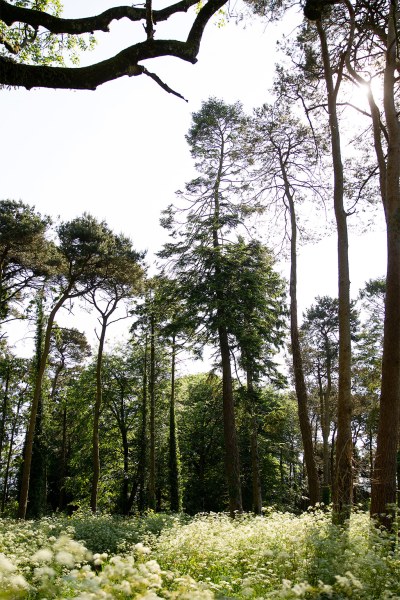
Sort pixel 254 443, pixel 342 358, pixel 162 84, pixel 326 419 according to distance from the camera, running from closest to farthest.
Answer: pixel 162 84 → pixel 342 358 → pixel 254 443 → pixel 326 419

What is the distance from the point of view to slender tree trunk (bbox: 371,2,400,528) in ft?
23.5

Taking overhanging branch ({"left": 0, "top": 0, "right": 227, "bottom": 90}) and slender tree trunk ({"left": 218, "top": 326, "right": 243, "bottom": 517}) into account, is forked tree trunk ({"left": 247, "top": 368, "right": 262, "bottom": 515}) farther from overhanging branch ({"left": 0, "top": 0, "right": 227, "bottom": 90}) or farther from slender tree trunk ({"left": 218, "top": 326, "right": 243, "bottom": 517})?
overhanging branch ({"left": 0, "top": 0, "right": 227, "bottom": 90})

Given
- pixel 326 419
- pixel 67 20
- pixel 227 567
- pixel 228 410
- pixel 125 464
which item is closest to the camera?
pixel 67 20

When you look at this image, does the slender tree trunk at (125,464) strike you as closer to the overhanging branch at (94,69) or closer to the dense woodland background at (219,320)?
the dense woodland background at (219,320)

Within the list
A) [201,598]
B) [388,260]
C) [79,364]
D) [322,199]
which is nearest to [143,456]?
[79,364]

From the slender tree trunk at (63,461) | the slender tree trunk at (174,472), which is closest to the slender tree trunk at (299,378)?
the slender tree trunk at (174,472)

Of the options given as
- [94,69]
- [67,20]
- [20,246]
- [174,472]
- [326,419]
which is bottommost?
[174,472]

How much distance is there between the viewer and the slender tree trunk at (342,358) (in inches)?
314

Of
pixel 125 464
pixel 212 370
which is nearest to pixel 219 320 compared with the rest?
pixel 212 370

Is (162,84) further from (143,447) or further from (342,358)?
(143,447)

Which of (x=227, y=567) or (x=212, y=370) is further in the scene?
(x=212, y=370)

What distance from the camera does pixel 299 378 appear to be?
1334 cm

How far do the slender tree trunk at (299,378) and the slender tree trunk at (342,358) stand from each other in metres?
4.39

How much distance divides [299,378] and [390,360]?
233 inches
